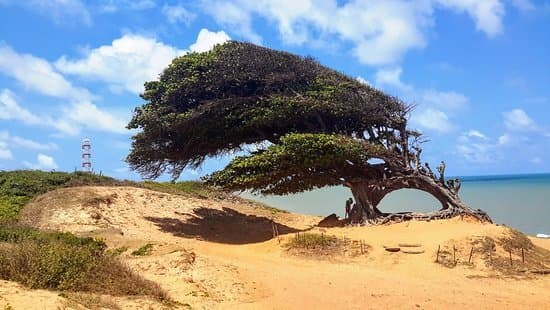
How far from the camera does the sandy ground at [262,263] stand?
1115 cm

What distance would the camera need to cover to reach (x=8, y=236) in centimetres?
1234

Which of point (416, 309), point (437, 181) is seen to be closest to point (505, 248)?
point (437, 181)

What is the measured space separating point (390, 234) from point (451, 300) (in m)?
6.84

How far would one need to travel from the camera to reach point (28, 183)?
25.0 metres

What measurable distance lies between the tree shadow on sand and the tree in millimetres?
2081

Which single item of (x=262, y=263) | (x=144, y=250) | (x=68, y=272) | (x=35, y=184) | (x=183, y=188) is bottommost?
(x=68, y=272)

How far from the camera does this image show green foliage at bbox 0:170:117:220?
22.4 m

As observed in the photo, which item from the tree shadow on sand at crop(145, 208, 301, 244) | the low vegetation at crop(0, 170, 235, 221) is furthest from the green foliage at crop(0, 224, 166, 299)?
the tree shadow on sand at crop(145, 208, 301, 244)

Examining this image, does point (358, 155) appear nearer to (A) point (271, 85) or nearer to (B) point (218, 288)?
(A) point (271, 85)

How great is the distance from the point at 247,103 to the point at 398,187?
22.7 feet

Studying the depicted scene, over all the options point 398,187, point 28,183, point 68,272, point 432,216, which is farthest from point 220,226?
point 68,272

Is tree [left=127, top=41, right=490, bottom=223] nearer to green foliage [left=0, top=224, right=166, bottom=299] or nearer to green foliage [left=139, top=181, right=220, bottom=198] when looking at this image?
green foliage [left=139, top=181, right=220, bottom=198]

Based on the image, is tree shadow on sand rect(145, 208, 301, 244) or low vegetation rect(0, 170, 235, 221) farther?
low vegetation rect(0, 170, 235, 221)

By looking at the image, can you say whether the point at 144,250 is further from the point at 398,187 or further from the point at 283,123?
the point at 398,187
